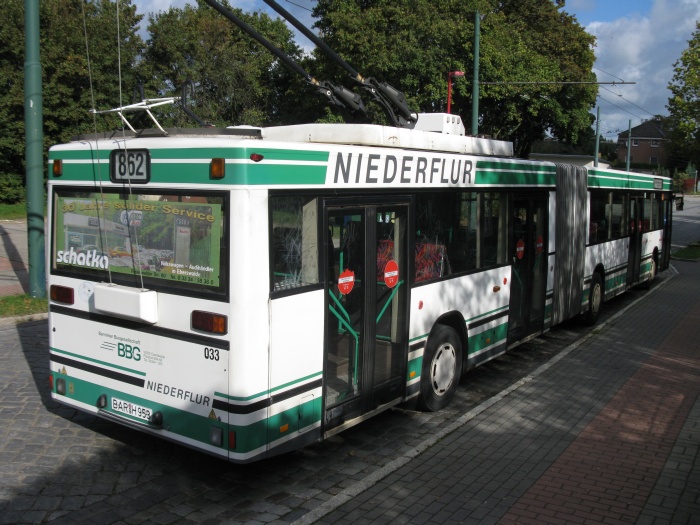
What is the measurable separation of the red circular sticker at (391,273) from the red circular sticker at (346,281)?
554 millimetres

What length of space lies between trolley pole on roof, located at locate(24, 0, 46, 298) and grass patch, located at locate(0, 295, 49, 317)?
27 centimetres

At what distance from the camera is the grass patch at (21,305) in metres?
11.3

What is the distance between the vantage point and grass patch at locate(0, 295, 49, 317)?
11.3 meters

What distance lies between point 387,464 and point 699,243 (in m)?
29.2

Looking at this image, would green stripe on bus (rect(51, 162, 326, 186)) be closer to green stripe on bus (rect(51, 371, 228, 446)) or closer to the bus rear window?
the bus rear window

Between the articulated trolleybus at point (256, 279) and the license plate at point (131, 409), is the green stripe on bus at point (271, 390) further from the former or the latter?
the license plate at point (131, 409)

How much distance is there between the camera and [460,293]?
25.7 ft

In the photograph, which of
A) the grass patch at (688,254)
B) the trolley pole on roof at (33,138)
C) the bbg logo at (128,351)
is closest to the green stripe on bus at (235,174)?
the bbg logo at (128,351)

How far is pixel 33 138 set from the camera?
472 inches

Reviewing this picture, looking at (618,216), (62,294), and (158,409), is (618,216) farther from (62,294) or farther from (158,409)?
(62,294)

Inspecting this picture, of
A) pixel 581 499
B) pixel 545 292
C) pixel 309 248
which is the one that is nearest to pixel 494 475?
pixel 581 499

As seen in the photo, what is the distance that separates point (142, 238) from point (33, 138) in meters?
7.79

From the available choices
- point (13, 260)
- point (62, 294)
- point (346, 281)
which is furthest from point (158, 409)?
point (13, 260)

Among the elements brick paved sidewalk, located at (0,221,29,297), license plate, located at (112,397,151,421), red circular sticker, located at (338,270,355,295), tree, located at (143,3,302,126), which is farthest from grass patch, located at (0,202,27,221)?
red circular sticker, located at (338,270,355,295)
